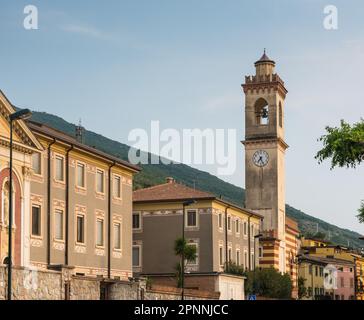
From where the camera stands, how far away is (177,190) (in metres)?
78.8

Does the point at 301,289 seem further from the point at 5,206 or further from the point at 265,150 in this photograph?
the point at 5,206

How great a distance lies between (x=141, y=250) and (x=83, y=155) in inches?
927

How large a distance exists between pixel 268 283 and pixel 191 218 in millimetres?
11974

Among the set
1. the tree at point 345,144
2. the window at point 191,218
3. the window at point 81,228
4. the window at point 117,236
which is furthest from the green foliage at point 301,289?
the tree at point 345,144

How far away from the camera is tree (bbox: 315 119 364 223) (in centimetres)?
2627

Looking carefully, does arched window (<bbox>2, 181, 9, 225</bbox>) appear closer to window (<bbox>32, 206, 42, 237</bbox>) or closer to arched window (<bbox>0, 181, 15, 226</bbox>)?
arched window (<bbox>0, 181, 15, 226</bbox>)

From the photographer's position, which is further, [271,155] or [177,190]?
[271,155]

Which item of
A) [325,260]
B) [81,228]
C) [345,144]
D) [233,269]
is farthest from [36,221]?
[325,260]

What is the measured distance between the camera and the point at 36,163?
158 feet

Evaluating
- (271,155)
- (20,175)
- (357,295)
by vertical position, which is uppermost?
(271,155)

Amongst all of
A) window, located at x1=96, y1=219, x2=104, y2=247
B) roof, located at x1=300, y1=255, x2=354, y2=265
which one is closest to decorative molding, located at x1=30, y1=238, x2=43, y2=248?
window, located at x1=96, y1=219, x2=104, y2=247
